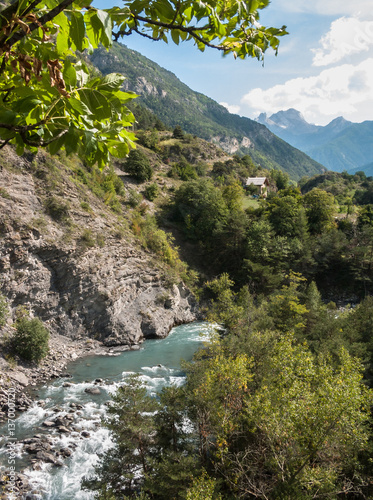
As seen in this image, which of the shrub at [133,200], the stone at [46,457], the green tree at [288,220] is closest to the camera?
the stone at [46,457]

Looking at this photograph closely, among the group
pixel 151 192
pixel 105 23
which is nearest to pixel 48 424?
pixel 105 23

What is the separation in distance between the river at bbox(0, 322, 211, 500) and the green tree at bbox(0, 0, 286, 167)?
9.44 meters

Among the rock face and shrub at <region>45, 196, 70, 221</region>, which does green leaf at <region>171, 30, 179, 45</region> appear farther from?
shrub at <region>45, 196, 70, 221</region>

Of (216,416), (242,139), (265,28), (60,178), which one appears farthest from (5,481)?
(242,139)

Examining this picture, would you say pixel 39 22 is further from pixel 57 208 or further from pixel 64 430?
pixel 57 208

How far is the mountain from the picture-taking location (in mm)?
127875

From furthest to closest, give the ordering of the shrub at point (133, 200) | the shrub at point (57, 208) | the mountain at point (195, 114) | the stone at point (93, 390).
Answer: the mountain at point (195, 114)
the shrub at point (133, 200)
the shrub at point (57, 208)
the stone at point (93, 390)

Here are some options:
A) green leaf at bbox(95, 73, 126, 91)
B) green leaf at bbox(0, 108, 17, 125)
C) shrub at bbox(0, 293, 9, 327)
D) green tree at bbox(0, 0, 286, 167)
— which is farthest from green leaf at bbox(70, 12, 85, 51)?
shrub at bbox(0, 293, 9, 327)

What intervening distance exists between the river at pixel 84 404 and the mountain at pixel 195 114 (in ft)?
381

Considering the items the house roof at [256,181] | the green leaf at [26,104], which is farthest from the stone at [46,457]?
the house roof at [256,181]

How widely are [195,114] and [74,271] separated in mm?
147689

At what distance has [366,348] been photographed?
12.1 metres

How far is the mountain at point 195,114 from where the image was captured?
127875 mm

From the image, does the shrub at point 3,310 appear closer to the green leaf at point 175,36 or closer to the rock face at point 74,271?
the rock face at point 74,271
